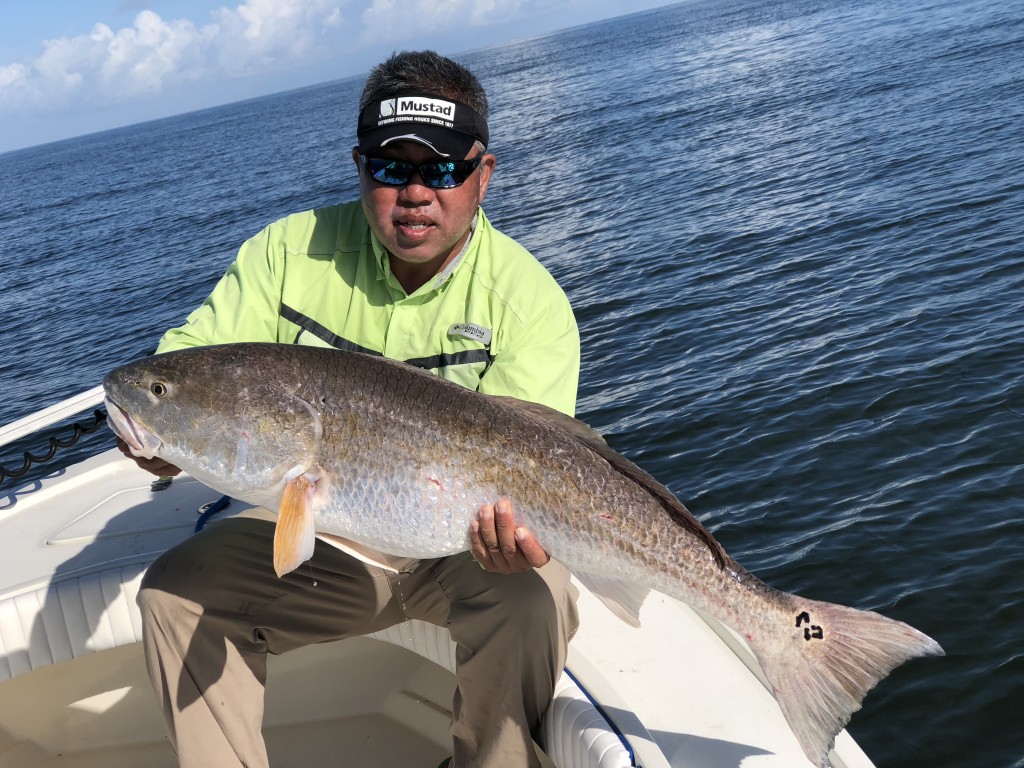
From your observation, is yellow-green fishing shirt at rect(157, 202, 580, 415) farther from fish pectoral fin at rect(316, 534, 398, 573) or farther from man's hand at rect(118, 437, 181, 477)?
fish pectoral fin at rect(316, 534, 398, 573)

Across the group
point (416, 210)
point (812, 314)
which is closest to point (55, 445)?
point (416, 210)

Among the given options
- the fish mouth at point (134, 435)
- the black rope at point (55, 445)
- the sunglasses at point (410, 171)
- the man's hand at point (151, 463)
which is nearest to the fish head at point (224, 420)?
the fish mouth at point (134, 435)

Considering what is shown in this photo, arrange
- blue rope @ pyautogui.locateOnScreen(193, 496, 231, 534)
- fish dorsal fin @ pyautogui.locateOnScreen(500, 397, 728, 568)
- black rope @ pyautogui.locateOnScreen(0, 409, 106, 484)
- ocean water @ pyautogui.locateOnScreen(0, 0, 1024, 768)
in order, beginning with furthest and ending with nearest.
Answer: ocean water @ pyautogui.locateOnScreen(0, 0, 1024, 768) < black rope @ pyautogui.locateOnScreen(0, 409, 106, 484) < blue rope @ pyautogui.locateOnScreen(193, 496, 231, 534) < fish dorsal fin @ pyautogui.locateOnScreen(500, 397, 728, 568)

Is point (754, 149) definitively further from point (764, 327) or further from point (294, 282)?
point (294, 282)

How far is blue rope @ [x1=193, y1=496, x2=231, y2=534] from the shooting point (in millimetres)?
4098

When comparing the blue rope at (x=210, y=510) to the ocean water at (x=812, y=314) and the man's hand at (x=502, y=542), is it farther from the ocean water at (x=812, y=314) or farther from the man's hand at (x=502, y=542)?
the ocean water at (x=812, y=314)

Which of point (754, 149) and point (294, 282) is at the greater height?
point (294, 282)

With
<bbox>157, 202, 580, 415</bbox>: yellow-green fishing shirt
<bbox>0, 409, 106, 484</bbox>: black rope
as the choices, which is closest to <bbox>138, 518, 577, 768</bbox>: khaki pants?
<bbox>157, 202, 580, 415</bbox>: yellow-green fishing shirt

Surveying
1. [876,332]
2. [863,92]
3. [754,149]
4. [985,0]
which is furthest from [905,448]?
[985,0]

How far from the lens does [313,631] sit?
3.45 meters

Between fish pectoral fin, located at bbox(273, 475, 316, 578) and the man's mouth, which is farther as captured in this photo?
the man's mouth

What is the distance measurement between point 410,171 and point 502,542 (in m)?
1.45

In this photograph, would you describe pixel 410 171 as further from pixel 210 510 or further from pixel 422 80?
pixel 210 510

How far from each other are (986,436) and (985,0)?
4339 centimetres
